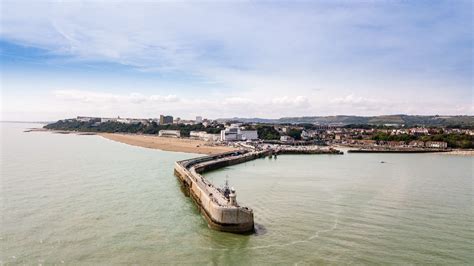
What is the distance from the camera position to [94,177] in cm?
2948

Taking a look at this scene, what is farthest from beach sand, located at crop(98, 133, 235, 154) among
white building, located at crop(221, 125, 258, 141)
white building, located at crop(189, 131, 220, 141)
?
white building, located at crop(189, 131, 220, 141)

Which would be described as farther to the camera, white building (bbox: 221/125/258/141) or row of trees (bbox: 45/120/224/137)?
row of trees (bbox: 45/120/224/137)

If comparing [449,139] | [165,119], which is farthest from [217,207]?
[165,119]

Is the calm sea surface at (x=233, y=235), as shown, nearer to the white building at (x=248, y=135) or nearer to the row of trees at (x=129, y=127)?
the white building at (x=248, y=135)

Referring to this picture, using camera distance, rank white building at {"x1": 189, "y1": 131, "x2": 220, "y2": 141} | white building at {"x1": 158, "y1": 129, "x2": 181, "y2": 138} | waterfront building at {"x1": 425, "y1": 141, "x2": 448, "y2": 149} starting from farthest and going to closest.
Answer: white building at {"x1": 158, "y1": 129, "x2": 181, "y2": 138}, white building at {"x1": 189, "y1": 131, "x2": 220, "y2": 141}, waterfront building at {"x1": 425, "y1": 141, "x2": 448, "y2": 149}

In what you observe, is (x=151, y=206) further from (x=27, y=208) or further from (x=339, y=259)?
(x=339, y=259)

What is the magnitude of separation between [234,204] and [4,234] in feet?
27.3

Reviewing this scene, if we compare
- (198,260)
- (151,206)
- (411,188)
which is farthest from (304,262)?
(411,188)

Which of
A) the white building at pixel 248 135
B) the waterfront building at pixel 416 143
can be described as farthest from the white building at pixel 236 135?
the waterfront building at pixel 416 143

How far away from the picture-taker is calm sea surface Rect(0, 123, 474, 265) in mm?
13922

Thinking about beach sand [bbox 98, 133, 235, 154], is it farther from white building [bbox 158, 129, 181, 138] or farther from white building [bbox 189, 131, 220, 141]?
white building [bbox 158, 129, 181, 138]

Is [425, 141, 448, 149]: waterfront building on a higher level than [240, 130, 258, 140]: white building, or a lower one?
lower

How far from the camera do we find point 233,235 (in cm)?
1596

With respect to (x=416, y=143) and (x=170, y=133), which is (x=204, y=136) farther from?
(x=416, y=143)
